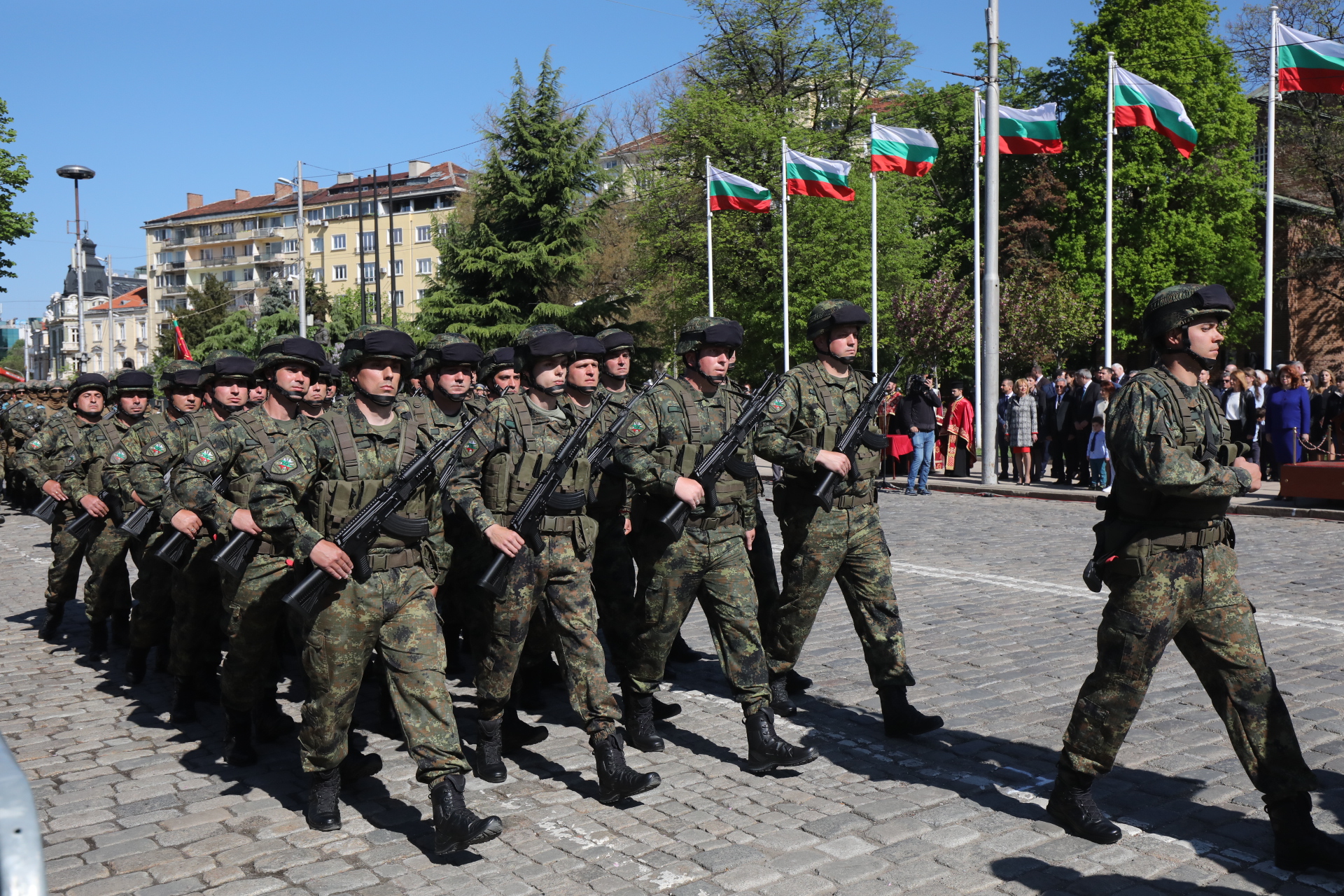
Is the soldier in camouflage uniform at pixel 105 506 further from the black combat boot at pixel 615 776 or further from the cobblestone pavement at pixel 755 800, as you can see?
the black combat boot at pixel 615 776

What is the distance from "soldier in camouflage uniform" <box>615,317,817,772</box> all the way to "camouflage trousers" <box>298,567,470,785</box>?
123cm

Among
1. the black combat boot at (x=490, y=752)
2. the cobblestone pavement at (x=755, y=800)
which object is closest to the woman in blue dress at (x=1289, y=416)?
the cobblestone pavement at (x=755, y=800)

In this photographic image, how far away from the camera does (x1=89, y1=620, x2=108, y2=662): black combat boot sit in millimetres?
8992

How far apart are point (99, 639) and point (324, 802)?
192 inches

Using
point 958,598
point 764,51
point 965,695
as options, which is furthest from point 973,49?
point 965,695

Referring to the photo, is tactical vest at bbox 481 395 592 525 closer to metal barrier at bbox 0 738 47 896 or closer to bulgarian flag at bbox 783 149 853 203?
metal barrier at bbox 0 738 47 896

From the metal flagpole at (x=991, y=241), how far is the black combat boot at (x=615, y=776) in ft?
49.7

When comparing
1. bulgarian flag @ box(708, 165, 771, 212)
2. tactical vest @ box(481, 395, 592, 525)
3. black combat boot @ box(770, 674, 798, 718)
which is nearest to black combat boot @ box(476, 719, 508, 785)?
tactical vest @ box(481, 395, 592, 525)

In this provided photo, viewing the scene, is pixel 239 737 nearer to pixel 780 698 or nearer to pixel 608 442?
pixel 608 442

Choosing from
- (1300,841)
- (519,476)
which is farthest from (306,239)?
(1300,841)

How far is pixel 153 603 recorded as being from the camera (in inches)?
305

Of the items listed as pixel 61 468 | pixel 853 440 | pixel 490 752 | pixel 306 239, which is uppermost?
pixel 306 239

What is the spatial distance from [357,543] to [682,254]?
3988 cm

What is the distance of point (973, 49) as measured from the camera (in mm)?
46688
